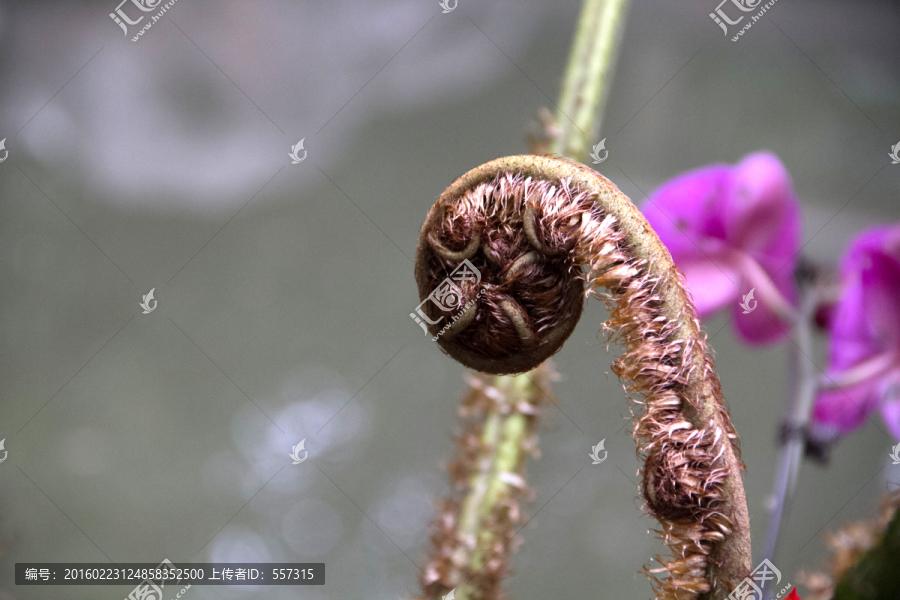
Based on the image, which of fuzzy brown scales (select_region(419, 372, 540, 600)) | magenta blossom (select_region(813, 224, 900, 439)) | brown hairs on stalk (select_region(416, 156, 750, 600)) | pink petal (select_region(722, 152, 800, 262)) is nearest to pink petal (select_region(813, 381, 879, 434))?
magenta blossom (select_region(813, 224, 900, 439))

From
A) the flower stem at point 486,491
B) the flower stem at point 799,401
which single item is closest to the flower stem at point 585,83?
the flower stem at point 486,491

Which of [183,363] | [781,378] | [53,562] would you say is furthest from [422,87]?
[53,562]

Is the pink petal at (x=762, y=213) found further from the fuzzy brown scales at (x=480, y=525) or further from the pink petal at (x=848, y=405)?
the fuzzy brown scales at (x=480, y=525)

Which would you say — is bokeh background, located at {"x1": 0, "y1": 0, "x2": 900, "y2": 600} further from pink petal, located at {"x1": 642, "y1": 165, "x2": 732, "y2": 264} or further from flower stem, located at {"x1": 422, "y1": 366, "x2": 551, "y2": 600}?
flower stem, located at {"x1": 422, "y1": 366, "x2": 551, "y2": 600}

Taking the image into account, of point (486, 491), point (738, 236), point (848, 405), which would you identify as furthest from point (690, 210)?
point (486, 491)

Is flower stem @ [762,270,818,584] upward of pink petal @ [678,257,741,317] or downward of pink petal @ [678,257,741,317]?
downward

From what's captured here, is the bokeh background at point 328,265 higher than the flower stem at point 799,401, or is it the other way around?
the bokeh background at point 328,265
